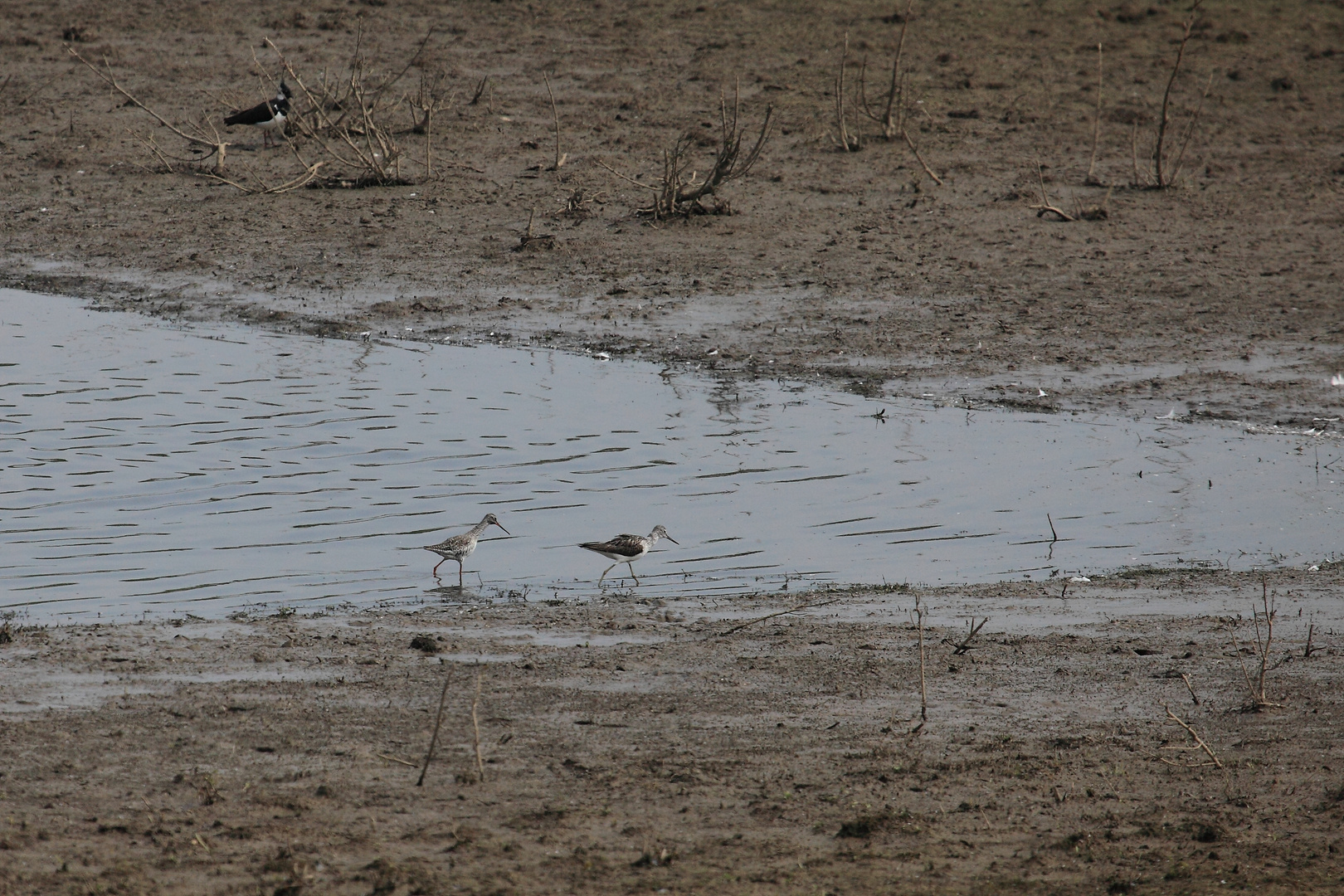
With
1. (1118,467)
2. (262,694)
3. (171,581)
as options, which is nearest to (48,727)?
(262,694)

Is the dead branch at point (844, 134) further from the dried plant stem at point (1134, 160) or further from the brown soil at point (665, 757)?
the brown soil at point (665, 757)

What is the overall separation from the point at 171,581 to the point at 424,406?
→ 3521 millimetres

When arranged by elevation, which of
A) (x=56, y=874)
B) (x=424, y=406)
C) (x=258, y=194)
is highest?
(x=258, y=194)

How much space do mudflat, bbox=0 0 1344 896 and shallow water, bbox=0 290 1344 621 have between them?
1.60 ft

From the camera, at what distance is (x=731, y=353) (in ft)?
41.3

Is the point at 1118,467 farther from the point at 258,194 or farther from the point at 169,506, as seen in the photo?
the point at 258,194

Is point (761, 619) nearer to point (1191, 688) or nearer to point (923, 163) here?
point (1191, 688)

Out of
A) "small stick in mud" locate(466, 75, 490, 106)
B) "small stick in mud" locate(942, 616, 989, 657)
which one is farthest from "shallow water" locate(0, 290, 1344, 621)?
"small stick in mud" locate(466, 75, 490, 106)

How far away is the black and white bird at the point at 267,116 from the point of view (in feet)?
57.3

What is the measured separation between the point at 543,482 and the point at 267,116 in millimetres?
9672

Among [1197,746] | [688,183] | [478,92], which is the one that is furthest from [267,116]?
[1197,746]

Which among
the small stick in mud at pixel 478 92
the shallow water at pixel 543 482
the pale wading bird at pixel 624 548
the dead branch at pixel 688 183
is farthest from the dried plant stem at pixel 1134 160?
the pale wading bird at pixel 624 548

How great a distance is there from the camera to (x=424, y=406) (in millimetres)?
11156

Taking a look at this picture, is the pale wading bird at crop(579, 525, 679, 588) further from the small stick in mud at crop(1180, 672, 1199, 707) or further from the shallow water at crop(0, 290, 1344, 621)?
the small stick in mud at crop(1180, 672, 1199, 707)
